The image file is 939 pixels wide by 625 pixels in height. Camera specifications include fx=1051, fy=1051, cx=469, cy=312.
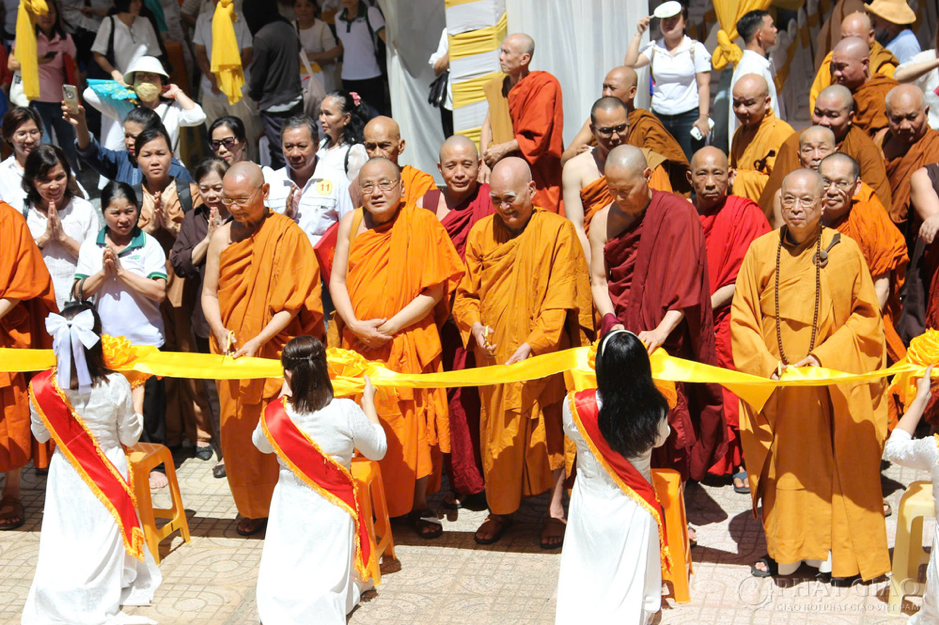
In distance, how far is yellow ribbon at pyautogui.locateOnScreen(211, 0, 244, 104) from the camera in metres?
10.2

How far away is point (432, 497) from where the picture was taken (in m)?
6.91

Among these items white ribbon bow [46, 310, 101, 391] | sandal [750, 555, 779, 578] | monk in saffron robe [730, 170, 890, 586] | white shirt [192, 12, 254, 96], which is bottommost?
sandal [750, 555, 779, 578]

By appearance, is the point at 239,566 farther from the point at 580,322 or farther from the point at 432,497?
the point at 580,322

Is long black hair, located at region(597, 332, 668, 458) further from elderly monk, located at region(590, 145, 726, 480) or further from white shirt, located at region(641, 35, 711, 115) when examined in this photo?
white shirt, located at region(641, 35, 711, 115)

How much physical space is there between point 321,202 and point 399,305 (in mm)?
1554

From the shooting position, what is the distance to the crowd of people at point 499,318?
16.8 feet

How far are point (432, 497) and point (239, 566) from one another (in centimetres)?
141

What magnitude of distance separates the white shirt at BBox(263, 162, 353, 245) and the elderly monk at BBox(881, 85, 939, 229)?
3.77 m

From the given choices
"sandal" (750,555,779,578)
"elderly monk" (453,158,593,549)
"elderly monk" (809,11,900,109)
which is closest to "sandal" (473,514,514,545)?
"elderly monk" (453,158,593,549)

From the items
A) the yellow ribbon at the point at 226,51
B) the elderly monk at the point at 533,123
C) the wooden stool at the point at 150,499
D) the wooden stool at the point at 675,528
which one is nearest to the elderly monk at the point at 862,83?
the elderly monk at the point at 533,123

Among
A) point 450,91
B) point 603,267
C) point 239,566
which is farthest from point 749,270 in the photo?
point 450,91

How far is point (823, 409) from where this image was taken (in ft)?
17.5

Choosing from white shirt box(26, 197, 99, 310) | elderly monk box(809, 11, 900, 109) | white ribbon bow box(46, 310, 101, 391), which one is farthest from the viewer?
elderly monk box(809, 11, 900, 109)

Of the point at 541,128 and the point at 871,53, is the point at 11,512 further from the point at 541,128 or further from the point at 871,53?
the point at 871,53
